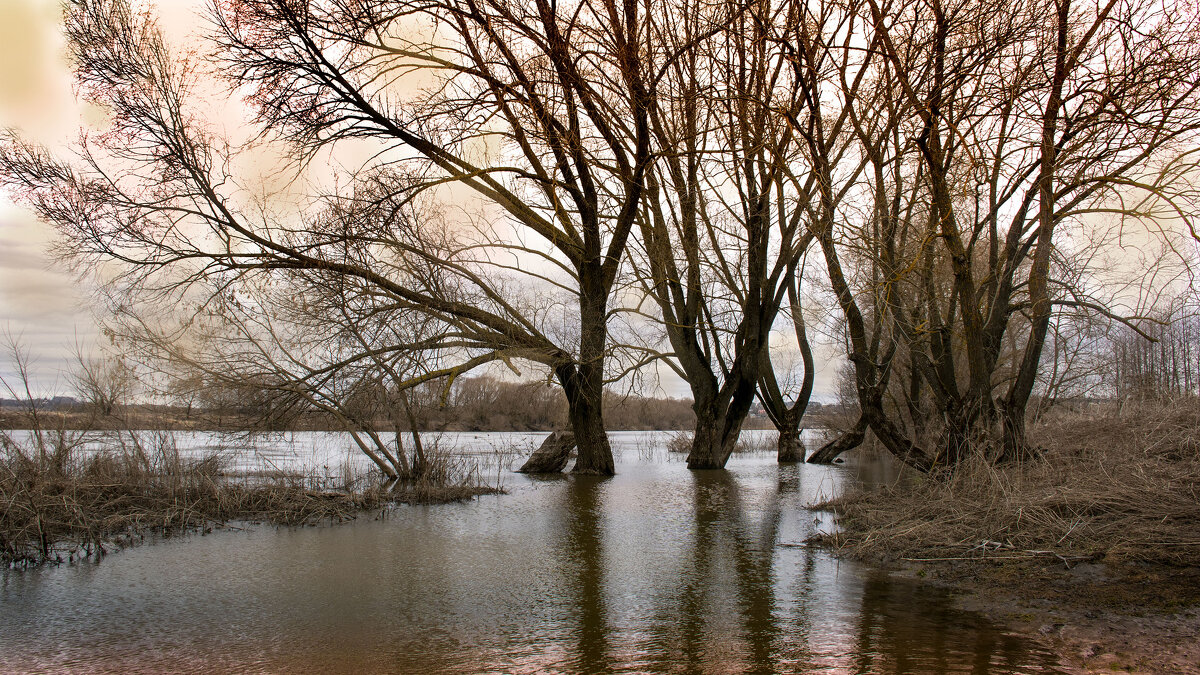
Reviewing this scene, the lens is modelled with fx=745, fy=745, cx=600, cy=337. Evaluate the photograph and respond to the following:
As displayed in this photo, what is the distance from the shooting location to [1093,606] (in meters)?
4.89

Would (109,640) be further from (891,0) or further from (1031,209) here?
(1031,209)

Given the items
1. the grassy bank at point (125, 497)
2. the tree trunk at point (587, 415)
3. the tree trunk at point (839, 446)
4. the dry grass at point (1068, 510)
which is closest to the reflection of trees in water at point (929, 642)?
the dry grass at point (1068, 510)

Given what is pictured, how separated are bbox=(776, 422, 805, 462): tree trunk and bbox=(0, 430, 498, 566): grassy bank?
37.4 feet

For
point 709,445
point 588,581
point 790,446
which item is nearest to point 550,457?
point 709,445

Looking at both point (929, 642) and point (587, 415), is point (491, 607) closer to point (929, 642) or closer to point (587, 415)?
point (929, 642)

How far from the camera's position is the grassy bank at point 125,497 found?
23.3 ft

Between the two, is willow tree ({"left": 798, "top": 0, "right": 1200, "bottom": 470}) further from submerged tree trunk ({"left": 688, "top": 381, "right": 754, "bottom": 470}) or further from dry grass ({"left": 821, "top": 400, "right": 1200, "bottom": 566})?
submerged tree trunk ({"left": 688, "top": 381, "right": 754, "bottom": 470})

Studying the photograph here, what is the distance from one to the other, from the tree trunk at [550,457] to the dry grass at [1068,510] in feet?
27.6

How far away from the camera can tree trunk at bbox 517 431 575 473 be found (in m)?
16.2

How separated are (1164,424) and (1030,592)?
4141 millimetres

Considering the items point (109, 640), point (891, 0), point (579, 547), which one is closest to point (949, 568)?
point (579, 547)

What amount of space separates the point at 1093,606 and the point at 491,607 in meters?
4.06

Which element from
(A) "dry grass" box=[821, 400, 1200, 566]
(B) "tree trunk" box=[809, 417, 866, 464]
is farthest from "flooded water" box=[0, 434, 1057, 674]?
(B) "tree trunk" box=[809, 417, 866, 464]

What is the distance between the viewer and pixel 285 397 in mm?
12328
